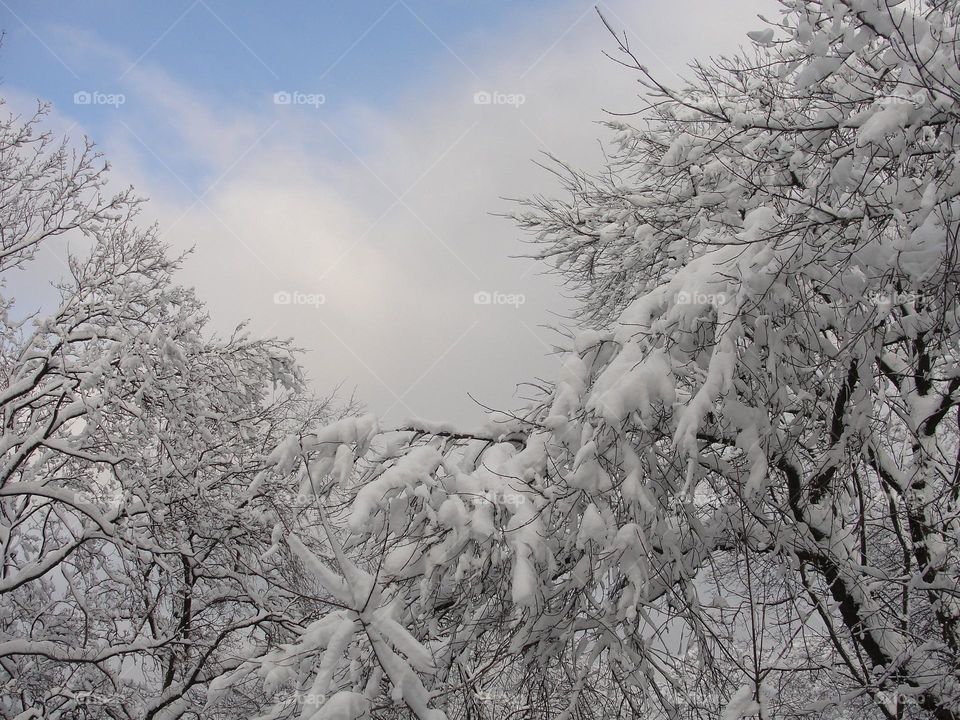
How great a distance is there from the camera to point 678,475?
337 centimetres

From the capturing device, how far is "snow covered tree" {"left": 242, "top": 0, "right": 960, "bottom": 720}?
2873 mm

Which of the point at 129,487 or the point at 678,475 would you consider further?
the point at 129,487

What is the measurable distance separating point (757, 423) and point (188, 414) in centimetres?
732

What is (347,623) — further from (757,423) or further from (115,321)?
(115,321)

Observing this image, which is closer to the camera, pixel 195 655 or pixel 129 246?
pixel 195 655

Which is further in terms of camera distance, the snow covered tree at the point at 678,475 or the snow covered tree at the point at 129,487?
the snow covered tree at the point at 129,487

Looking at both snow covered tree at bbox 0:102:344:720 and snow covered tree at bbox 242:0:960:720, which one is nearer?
snow covered tree at bbox 242:0:960:720

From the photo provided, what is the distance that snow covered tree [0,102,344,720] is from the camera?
8055mm

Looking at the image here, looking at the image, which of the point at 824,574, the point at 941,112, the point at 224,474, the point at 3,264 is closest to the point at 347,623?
the point at 824,574

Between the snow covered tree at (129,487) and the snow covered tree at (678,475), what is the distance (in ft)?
14.9

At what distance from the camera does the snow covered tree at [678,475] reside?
287cm

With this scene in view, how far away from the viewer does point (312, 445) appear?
3256mm

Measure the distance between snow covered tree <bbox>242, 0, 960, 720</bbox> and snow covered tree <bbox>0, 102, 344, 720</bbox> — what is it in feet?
14.9

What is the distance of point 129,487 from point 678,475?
691 cm
